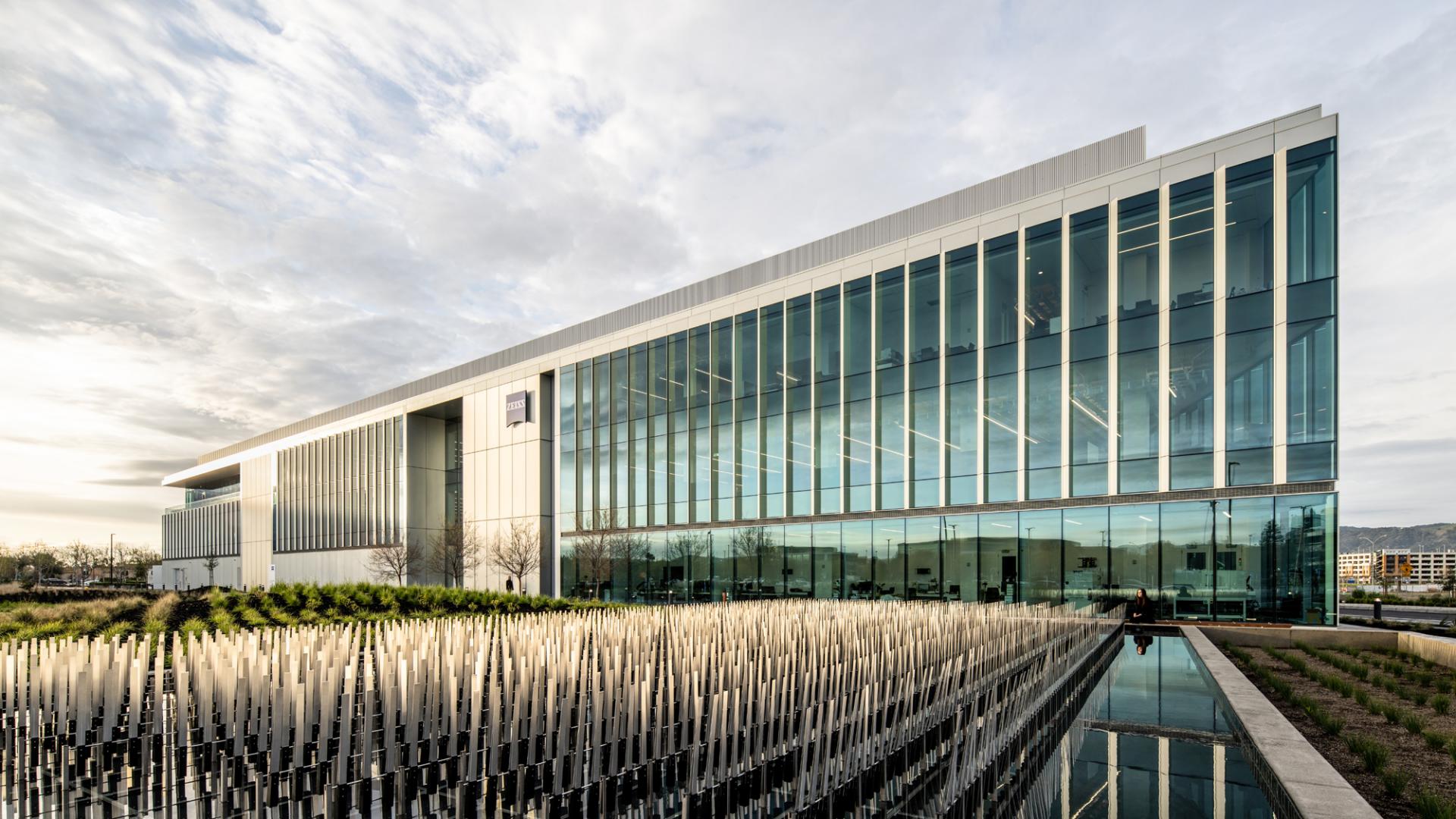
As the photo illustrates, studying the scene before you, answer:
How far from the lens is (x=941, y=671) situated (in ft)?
26.6

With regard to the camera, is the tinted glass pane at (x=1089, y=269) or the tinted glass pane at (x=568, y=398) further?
the tinted glass pane at (x=568, y=398)

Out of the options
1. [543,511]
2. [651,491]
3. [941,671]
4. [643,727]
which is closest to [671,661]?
[643,727]

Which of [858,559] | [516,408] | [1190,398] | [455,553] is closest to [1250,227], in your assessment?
[1190,398]

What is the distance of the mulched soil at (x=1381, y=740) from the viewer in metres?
6.56

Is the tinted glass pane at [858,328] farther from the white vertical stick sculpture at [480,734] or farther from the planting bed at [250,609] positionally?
the white vertical stick sculpture at [480,734]

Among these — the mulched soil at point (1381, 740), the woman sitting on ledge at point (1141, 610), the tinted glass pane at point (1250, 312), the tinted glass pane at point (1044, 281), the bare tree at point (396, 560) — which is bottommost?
the bare tree at point (396, 560)

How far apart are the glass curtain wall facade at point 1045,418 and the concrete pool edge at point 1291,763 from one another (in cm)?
1278

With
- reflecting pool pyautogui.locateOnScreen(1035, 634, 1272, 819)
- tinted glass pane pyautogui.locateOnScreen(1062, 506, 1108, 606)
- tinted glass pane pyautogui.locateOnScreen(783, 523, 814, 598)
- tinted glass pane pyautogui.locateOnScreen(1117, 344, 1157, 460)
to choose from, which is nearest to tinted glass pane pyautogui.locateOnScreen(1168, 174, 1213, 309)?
tinted glass pane pyautogui.locateOnScreen(1117, 344, 1157, 460)

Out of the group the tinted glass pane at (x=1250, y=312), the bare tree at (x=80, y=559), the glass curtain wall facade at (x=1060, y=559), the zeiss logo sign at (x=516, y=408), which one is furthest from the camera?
the bare tree at (x=80, y=559)

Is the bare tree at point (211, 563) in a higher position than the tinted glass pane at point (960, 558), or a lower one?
lower

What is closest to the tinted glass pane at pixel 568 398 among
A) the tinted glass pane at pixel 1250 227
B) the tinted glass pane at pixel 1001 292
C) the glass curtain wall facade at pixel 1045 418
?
the glass curtain wall facade at pixel 1045 418

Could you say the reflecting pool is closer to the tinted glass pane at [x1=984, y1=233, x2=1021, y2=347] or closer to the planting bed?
the planting bed

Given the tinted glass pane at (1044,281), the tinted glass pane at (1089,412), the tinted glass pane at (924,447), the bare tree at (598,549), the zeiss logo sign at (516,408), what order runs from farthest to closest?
1. the zeiss logo sign at (516,408)
2. the bare tree at (598,549)
3. the tinted glass pane at (924,447)
4. the tinted glass pane at (1044,281)
5. the tinted glass pane at (1089,412)

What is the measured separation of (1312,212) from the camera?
2041cm
